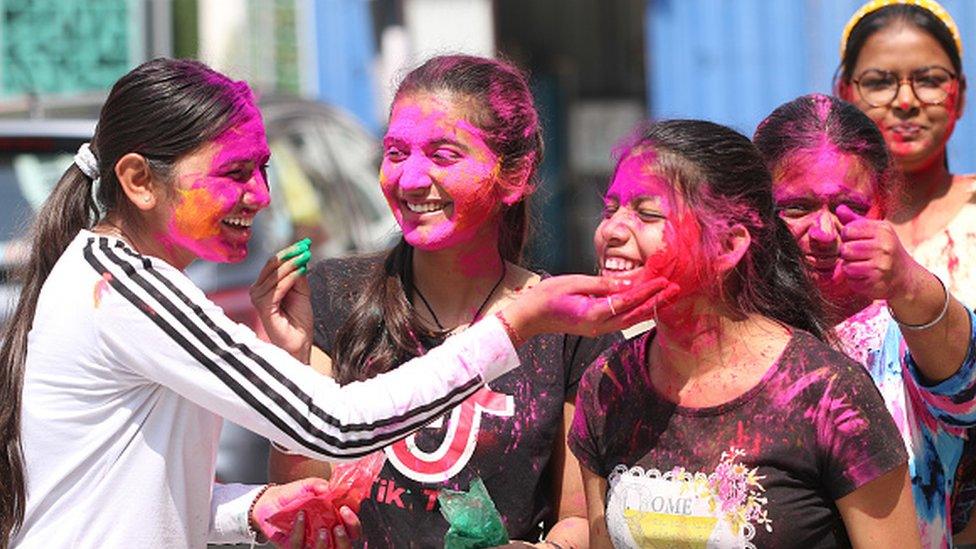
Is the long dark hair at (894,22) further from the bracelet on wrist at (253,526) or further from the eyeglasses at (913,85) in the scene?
the bracelet on wrist at (253,526)

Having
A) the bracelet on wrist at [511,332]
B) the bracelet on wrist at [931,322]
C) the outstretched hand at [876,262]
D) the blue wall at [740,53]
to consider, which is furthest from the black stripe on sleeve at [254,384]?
the blue wall at [740,53]

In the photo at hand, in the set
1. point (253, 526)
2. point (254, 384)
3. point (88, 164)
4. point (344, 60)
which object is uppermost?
point (88, 164)

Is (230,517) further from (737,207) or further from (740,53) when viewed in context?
(740,53)

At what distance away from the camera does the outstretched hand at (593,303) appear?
284 centimetres

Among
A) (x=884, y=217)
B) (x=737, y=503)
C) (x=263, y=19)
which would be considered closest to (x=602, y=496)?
(x=737, y=503)

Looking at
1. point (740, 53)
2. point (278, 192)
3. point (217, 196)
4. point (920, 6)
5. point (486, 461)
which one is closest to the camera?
point (217, 196)

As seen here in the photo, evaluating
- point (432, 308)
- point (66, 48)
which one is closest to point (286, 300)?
point (432, 308)

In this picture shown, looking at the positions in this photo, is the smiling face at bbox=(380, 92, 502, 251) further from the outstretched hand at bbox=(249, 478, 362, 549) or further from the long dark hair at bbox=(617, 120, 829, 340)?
the outstretched hand at bbox=(249, 478, 362, 549)

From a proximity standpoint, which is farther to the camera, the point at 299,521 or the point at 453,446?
the point at 453,446

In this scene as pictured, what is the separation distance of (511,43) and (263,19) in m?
3.92

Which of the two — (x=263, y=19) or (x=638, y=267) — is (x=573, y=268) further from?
(x=638, y=267)

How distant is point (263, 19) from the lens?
12.6 meters

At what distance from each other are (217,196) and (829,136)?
4.19ft

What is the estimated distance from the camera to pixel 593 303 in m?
2.84
